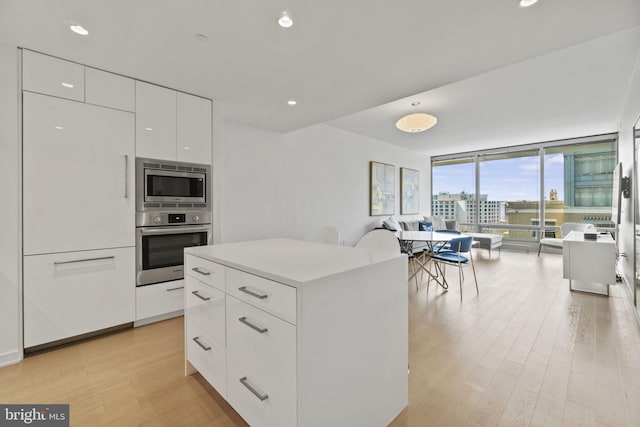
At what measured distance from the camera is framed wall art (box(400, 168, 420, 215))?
23.4 feet

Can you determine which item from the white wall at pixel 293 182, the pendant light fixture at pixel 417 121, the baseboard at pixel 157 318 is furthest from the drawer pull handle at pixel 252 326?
the pendant light fixture at pixel 417 121

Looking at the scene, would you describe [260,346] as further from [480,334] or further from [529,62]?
[529,62]

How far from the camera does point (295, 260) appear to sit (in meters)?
1.45

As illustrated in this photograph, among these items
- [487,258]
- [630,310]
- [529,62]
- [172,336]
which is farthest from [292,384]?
[487,258]

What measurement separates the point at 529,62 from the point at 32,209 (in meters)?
4.93

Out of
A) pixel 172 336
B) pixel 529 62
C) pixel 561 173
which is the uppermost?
pixel 529 62

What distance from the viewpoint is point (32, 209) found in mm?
2172

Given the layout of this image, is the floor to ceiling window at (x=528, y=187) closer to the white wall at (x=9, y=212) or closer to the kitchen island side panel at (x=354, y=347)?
the kitchen island side panel at (x=354, y=347)

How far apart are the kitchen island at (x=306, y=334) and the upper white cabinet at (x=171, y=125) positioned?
1.72m

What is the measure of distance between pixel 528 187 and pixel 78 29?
8845mm

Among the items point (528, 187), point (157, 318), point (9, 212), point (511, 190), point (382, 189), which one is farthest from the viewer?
point (511, 190)

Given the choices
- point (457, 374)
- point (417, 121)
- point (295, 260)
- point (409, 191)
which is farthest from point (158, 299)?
point (409, 191)

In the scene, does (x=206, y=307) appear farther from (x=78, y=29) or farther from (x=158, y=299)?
(x=78, y=29)

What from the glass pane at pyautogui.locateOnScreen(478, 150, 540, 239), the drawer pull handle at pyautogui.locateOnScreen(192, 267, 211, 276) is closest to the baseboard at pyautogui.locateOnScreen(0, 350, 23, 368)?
the drawer pull handle at pyautogui.locateOnScreen(192, 267, 211, 276)
